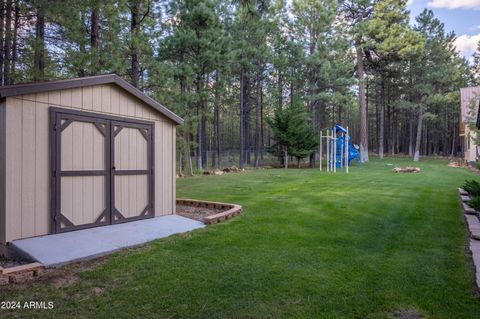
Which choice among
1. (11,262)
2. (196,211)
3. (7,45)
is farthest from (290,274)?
(7,45)

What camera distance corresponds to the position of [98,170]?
4.82m

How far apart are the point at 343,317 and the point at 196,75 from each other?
1347 cm

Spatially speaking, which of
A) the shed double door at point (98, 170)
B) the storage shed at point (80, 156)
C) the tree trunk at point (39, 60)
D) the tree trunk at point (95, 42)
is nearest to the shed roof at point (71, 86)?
the storage shed at point (80, 156)

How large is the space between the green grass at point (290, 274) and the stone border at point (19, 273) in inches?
8.7

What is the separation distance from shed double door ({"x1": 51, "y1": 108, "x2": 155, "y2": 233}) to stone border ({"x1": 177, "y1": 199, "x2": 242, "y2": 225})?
1086 mm

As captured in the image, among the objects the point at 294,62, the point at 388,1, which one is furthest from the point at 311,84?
the point at 388,1

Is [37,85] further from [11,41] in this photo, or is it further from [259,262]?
[11,41]

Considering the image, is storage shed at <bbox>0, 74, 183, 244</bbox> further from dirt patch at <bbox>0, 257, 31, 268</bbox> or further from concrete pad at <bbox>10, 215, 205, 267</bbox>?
dirt patch at <bbox>0, 257, 31, 268</bbox>

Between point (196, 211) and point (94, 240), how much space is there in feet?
8.04

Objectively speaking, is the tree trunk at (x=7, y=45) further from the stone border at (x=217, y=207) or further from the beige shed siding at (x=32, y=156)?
the stone border at (x=217, y=207)

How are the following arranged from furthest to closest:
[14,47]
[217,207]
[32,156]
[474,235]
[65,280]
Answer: [14,47], [217,207], [474,235], [32,156], [65,280]

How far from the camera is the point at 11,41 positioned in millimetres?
8359

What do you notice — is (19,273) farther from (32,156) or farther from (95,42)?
(95,42)

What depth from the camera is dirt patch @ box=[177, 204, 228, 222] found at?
6.01 metres
